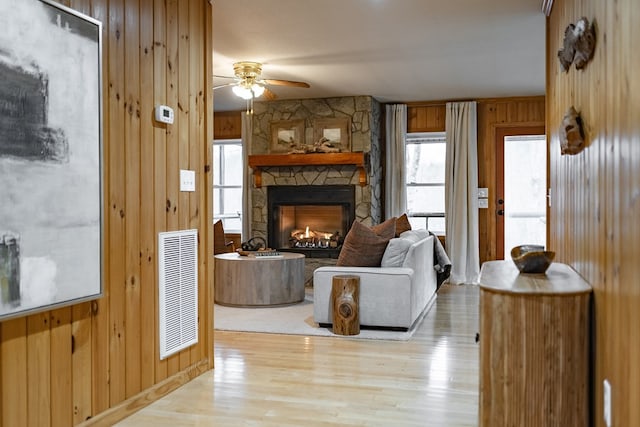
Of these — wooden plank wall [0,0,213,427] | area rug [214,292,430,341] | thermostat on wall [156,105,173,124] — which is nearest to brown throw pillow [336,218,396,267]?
area rug [214,292,430,341]

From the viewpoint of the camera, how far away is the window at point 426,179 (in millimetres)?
7785

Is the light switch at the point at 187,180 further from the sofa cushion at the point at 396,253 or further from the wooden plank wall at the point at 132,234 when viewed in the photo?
the sofa cushion at the point at 396,253

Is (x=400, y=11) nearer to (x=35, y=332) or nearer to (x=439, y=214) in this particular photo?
(x=35, y=332)

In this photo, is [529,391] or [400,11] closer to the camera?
[529,391]

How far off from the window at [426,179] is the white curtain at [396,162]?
0.60 ft

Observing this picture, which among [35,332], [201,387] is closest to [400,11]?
[201,387]

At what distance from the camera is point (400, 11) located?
13.4 feet

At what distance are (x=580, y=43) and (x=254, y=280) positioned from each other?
13.1ft

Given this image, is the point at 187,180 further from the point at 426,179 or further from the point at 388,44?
the point at 426,179

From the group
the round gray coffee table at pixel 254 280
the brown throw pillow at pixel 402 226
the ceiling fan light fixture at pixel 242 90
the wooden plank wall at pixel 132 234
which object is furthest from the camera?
the brown throw pillow at pixel 402 226

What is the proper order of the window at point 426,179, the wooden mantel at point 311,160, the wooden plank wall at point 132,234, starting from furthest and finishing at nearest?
the window at point 426,179 → the wooden mantel at point 311,160 → the wooden plank wall at point 132,234

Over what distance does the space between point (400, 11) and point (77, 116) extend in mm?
2530

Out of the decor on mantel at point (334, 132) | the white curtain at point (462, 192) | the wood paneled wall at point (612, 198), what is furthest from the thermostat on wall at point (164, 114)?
the white curtain at point (462, 192)

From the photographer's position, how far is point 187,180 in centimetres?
339
